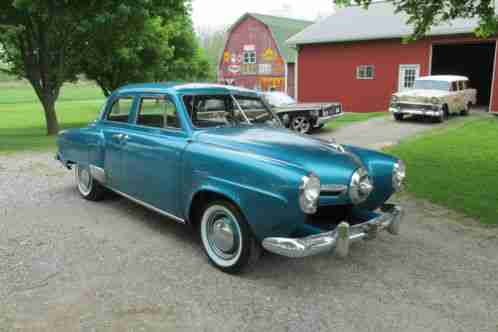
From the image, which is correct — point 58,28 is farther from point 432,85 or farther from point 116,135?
point 432,85

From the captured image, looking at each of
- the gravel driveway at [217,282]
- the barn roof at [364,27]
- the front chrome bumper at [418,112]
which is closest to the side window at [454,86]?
the front chrome bumper at [418,112]

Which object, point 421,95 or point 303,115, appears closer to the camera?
point 303,115

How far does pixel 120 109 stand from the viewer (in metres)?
5.79

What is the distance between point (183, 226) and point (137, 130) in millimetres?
1299

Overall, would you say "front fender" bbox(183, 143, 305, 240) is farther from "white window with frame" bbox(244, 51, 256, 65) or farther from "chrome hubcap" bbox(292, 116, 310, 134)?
"white window with frame" bbox(244, 51, 256, 65)

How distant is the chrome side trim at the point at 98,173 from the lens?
5.76 metres

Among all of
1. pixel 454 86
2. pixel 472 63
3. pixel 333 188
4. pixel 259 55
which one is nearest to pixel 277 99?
pixel 454 86

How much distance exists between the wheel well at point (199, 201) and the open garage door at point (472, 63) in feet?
74.4

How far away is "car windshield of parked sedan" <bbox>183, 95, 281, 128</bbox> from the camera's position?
4797 mm

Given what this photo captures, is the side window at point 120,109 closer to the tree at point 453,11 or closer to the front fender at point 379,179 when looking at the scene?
the front fender at point 379,179

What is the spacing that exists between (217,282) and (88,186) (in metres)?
3.29

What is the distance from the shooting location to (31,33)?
14820 mm

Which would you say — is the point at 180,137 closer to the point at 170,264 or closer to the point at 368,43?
the point at 170,264

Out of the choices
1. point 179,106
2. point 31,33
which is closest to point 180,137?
point 179,106
